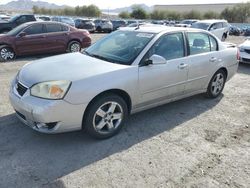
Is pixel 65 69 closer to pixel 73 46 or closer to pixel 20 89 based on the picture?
pixel 20 89

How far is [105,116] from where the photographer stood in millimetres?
4023

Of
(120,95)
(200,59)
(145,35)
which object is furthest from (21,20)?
(120,95)

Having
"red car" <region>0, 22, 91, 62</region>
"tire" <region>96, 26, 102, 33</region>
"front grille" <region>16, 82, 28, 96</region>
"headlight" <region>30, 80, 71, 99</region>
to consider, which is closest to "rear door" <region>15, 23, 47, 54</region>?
"red car" <region>0, 22, 91, 62</region>

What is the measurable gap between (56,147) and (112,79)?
1.22 meters

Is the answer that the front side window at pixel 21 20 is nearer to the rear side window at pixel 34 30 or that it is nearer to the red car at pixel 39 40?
the red car at pixel 39 40

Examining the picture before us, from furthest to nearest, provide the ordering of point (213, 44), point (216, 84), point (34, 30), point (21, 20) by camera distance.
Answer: point (21, 20) < point (34, 30) < point (216, 84) < point (213, 44)

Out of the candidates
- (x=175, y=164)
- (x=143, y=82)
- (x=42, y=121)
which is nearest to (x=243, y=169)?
(x=175, y=164)

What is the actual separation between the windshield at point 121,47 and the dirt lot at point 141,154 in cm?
113

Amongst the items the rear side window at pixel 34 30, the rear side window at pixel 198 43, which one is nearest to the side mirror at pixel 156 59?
the rear side window at pixel 198 43

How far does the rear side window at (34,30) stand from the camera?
34.5 ft

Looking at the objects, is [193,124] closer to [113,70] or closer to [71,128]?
[113,70]

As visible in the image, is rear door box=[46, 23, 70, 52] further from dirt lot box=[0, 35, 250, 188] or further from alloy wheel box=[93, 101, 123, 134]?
alloy wheel box=[93, 101, 123, 134]

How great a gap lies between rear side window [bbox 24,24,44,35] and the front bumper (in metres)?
7.43

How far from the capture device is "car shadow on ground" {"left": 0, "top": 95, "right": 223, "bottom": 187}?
3240 mm
